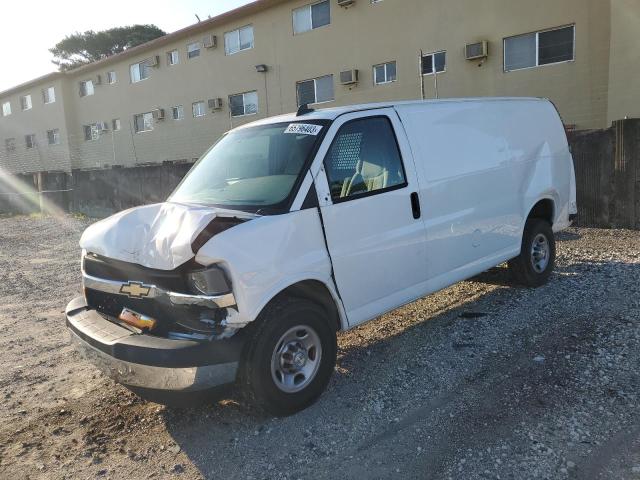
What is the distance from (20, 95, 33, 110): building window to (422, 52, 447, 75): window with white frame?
3026cm

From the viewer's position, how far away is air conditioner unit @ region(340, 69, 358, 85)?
701 inches

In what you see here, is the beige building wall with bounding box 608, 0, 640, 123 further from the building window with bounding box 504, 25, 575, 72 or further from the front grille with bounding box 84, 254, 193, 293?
the front grille with bounding box 84, 254, 193, 293

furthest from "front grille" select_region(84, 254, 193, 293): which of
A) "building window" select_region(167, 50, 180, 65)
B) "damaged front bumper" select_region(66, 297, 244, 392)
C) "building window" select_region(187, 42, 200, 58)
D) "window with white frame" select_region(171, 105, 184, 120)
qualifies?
"building window" select_region(167, 50, 180, 65)

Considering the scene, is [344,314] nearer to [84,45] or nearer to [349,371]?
[349,371]

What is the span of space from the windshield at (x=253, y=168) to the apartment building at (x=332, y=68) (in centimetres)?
1157

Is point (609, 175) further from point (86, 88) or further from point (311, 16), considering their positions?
point (86, 88)

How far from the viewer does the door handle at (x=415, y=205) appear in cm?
418

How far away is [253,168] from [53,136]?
A: 1393 inches

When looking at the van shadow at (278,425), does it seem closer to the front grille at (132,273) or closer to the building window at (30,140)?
the front grille at (132,273)

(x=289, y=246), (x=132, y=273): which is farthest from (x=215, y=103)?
(x=289, y=246)

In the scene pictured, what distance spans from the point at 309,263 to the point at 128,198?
1245cm

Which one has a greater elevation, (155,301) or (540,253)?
(155,301)

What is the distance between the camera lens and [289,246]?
334 cm

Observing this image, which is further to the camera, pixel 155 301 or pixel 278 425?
pixel 278 425
